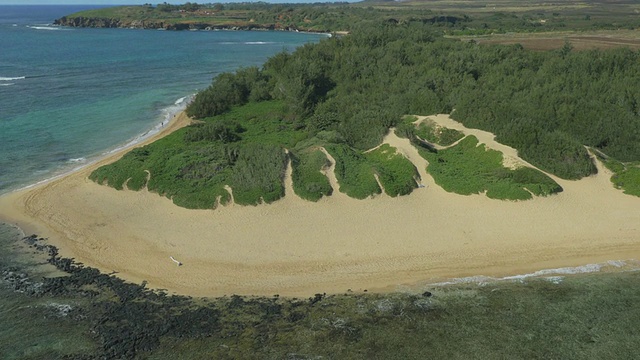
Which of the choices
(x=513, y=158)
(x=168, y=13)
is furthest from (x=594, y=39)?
(x=168, y=13)

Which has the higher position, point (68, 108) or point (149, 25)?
point (149, 25)

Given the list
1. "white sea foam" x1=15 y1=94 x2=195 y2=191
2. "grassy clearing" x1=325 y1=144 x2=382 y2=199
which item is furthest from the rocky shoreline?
"grassy clearing" x1=325 y1=144 x2=382 y2=199

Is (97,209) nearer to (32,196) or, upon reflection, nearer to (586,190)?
(32,196)

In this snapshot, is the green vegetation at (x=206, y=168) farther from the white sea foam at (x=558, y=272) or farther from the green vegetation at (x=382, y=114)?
the white sea foam at (x=558, y=272)

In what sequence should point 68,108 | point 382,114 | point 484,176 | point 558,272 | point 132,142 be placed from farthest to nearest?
1. point 68,108
2. point 132,142
3. point 382,114
4. point 484,176
5. point 558,272

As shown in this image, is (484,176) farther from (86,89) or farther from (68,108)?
(86,89)

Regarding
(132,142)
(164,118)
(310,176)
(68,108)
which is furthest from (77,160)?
(310,176)
